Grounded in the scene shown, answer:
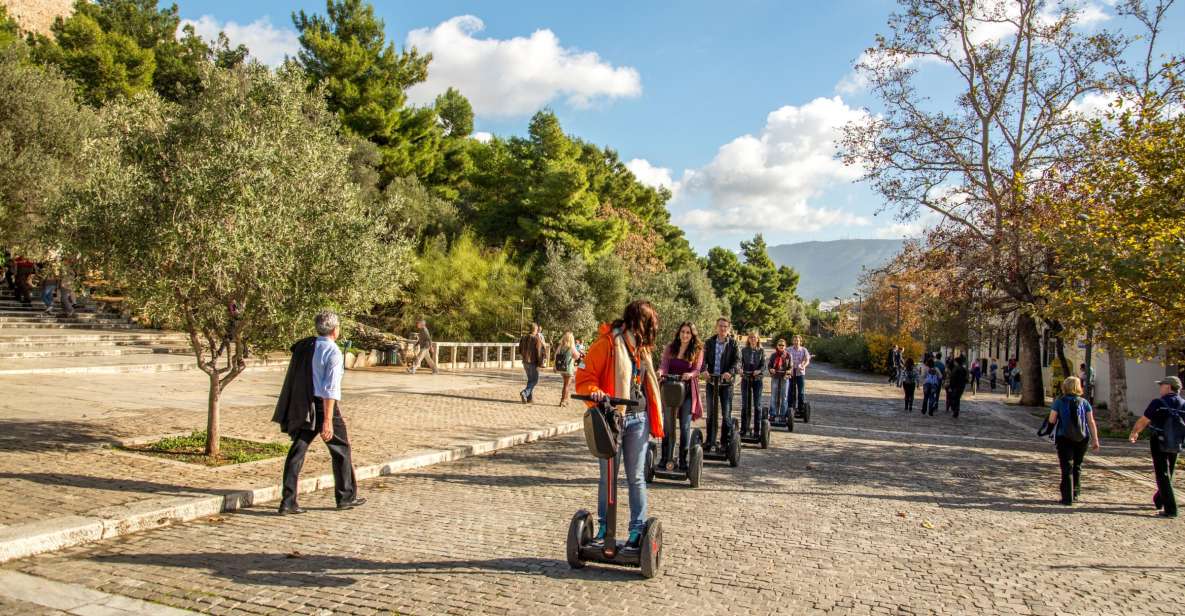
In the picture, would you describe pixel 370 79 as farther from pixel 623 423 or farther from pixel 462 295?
pixel 623 423

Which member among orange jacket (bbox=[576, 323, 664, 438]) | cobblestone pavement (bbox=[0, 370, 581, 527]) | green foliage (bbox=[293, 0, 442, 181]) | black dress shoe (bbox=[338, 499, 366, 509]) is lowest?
black dress shoe (bbox=[338, 499, 366, 509])

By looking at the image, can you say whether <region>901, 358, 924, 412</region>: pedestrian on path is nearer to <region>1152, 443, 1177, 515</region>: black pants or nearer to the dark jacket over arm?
<region>1152, 443, 1177, 515</region>: black pants

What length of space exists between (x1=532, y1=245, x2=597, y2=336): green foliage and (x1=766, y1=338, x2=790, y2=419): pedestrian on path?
77.6 feet

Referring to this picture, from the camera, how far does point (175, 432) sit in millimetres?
9461

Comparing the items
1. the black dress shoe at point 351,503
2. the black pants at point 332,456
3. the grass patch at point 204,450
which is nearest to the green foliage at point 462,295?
the grass patch at point 204,450

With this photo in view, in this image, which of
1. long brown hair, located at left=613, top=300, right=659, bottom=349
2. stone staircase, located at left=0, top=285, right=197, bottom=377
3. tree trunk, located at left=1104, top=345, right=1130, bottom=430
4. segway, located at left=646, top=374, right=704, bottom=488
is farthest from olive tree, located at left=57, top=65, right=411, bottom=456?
tree trunk, located at left=1104, top=345, right=1130, bottom=430

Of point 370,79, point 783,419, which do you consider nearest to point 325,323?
point 783,419

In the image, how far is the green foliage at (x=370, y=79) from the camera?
36812 mm

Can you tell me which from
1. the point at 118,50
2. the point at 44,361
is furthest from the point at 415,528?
the point at 118,50

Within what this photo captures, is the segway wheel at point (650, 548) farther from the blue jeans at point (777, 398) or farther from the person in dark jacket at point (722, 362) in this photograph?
the blue jeans at point (777, 398)

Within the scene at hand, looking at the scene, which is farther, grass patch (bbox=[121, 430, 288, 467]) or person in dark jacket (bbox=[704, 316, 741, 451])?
person in dark jacket (bbox=[704, 316, 741, 451])

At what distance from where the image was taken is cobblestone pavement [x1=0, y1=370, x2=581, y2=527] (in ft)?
21.2

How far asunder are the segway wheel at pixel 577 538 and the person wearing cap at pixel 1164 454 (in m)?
6.89

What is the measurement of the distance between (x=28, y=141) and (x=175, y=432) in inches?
908
